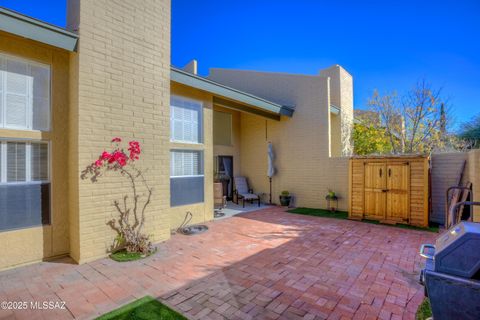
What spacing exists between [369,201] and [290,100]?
16.4 ft

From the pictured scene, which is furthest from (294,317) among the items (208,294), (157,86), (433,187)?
(433,187)

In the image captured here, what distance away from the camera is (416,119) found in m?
10.9

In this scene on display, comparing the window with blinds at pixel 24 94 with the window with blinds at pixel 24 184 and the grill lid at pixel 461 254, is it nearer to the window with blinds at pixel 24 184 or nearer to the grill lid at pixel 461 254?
the window with blinds at pixel 24 184

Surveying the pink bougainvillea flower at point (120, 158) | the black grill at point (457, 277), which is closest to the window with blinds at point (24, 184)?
the pink bougainvillea flower at point (120, 158)

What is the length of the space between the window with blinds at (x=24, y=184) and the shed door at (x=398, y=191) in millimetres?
8007

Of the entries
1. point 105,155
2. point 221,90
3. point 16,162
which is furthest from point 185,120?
point 16,162

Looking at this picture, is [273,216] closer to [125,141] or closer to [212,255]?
[212,255]

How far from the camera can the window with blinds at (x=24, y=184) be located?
3828 mm

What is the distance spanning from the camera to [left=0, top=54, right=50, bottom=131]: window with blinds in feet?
12.7

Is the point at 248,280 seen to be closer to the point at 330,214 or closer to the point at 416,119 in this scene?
the point at 330,214

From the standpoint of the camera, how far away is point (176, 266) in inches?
157

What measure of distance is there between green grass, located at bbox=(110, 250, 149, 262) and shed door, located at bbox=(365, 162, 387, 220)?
626 cm

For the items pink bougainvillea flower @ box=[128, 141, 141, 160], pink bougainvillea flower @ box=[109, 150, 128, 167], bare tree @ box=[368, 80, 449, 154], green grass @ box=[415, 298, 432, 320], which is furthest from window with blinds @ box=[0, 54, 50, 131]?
bare tree @ box=[368, 80, 449, 154]

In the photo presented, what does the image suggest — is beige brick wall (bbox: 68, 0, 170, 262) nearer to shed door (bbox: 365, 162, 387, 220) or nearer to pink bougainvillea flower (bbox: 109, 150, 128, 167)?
pink bougainvillea flower (bbox: 109, 150, 128, 167)
